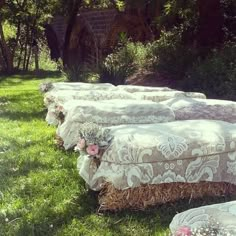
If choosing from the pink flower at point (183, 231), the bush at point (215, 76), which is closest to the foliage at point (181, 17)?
the bush at point (215, 76)

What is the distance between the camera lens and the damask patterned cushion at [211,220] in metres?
2.35

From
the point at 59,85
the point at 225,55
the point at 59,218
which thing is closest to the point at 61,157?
the point at 59,218

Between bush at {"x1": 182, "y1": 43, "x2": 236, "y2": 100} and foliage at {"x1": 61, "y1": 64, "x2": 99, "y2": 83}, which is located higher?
bush at {"x1": 182, "y1": 43, "x2": 236, "y2": 100}

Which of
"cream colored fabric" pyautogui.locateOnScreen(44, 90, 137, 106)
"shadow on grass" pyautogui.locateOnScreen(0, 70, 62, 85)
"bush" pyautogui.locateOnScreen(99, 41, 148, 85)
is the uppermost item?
"cream colored fabric" pyautogui.locateOnScreen(44, 90, 137, 106)

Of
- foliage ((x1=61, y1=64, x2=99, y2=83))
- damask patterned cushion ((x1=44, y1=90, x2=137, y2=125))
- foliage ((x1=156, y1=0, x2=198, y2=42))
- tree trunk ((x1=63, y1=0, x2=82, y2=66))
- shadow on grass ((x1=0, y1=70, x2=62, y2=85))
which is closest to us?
damask patterned cushion ((x1=44, y1=90, x2=137, y2=125))

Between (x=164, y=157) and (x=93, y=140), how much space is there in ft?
1.88

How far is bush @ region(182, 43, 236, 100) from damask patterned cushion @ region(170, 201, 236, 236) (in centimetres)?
597

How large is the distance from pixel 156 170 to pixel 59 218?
31.8 inches

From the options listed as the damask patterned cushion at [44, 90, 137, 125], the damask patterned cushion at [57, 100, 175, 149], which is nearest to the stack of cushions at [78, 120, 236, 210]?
the damask patterned cushion at [57, 100, 175, 149]

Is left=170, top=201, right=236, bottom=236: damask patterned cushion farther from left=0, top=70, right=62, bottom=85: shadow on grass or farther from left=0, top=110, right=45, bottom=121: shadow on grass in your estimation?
left=0, top=70, right=62, bottom=85: shadow on grass

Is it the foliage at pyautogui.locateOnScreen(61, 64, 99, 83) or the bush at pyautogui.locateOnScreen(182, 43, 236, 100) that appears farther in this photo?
the foliage at pyautogui.locateOnScreen(61, 64, 99, 83)

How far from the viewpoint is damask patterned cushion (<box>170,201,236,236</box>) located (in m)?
2.35

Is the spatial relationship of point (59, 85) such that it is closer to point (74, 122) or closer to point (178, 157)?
point (74, 122)

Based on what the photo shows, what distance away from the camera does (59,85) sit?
8.35 metres
